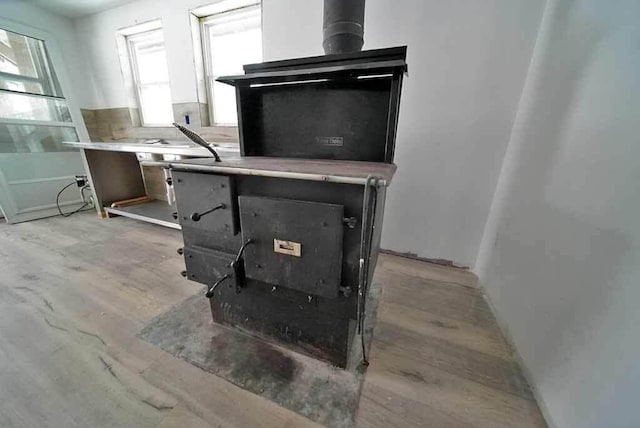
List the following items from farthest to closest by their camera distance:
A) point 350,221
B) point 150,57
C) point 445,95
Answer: point 150,57, point 445,95, point 350,221

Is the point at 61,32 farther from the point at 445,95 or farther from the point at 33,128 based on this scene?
the point at 445,95

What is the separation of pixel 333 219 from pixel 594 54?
Answer: 109 centimetres

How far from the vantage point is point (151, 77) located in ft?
8.50

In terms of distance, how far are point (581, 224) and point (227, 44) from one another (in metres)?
2.84

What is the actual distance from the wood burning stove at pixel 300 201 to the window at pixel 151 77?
2.17m

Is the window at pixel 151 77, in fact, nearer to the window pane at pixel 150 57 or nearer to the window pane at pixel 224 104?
the window pane at pixel 150 57

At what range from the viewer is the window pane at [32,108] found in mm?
2232

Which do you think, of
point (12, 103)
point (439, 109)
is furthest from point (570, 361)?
point (12, 103)

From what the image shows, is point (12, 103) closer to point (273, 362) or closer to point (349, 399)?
point (273, 362)

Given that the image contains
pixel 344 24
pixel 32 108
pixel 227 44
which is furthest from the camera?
pixel 32 108

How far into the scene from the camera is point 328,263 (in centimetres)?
72

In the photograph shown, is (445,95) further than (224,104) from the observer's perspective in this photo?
No

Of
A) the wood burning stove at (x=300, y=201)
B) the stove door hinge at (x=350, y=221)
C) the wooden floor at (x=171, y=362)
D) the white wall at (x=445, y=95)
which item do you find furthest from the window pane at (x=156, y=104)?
the stove door hinge at (x=350, y=221)

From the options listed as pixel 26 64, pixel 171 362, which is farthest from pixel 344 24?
pixel 26 64
